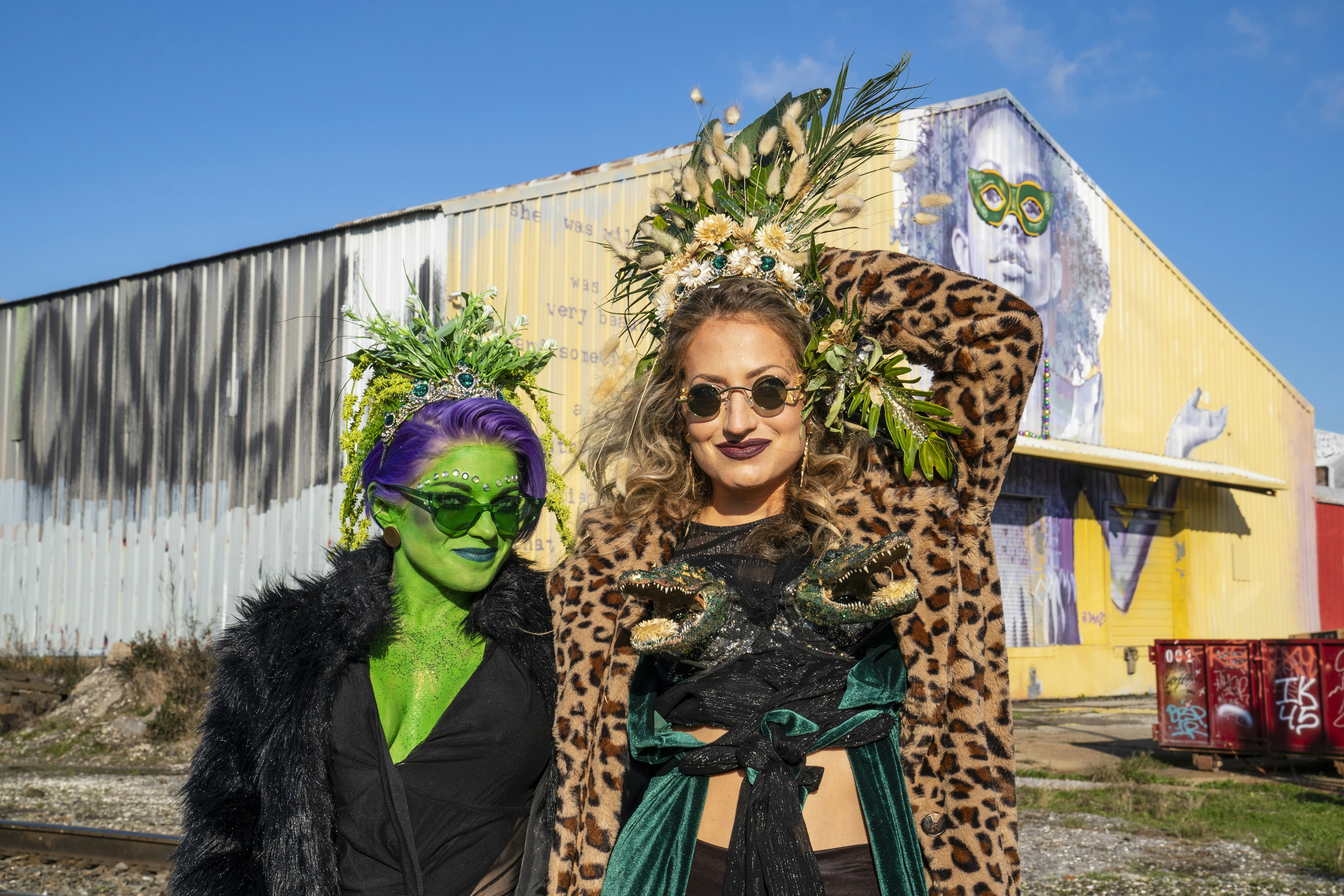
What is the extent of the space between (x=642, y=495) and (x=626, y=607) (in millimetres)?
323

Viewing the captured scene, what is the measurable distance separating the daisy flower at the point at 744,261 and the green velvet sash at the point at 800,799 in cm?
100

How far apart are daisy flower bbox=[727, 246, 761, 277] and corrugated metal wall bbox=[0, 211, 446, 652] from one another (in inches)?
358

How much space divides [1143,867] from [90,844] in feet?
20.2

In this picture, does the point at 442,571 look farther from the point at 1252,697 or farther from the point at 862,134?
the point at 1252,697

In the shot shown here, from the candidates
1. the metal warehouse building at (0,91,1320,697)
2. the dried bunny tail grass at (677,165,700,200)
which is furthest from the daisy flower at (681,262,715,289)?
the metal warehouse building at (0,91,1320,697)

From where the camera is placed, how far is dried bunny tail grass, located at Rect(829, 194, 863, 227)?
2838 mm

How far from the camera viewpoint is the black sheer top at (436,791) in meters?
2.48

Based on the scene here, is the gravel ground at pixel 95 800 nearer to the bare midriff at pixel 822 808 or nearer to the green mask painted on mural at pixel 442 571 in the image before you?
the green mask painted on mural at pixel 442 571

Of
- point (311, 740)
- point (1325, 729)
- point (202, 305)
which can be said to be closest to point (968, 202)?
point (1325, 729)

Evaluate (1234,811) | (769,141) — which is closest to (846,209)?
(769,141)

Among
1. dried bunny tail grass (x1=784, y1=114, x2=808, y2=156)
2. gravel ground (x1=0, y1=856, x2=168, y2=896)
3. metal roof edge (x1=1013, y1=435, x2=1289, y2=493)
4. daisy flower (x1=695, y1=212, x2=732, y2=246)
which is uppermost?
metal roof edge (x1=1013, y1=435, x2=1289, y2=493)

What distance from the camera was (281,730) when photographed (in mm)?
2465

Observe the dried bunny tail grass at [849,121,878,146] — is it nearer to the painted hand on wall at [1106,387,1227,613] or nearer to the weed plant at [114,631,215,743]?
the weed plant at [114,631,215,743]

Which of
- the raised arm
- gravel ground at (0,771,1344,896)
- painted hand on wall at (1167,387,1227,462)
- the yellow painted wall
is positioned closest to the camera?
the raised arm
